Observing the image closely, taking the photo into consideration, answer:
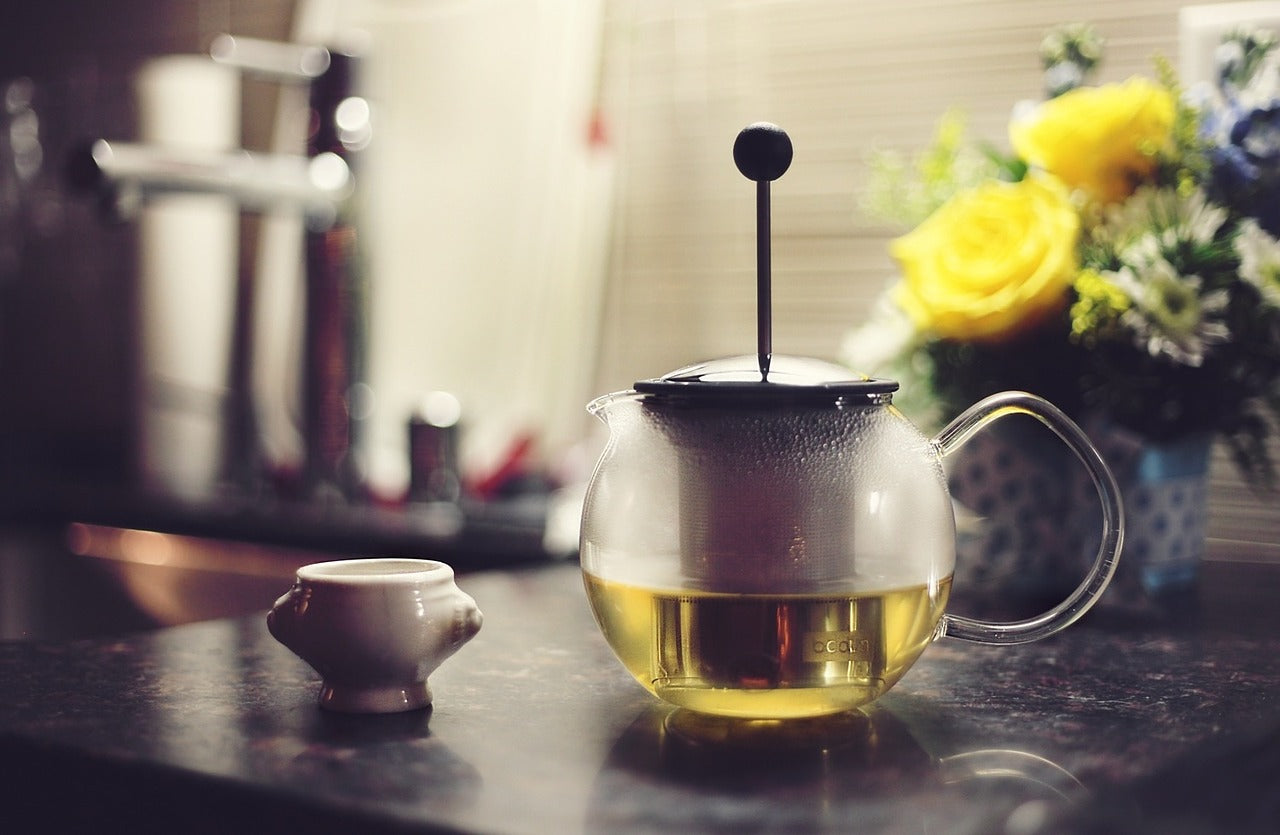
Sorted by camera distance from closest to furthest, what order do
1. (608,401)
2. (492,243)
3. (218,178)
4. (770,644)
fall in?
(770,644), (608,401), (218,178), (492,243)

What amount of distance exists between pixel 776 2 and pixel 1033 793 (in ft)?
3.85

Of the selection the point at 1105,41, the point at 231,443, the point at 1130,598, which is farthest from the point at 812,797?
the point at 231,443

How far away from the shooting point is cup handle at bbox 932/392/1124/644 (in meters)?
0.68

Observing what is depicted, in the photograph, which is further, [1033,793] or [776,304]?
[776,304]

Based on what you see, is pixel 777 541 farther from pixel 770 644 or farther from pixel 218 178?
pixel 218 178

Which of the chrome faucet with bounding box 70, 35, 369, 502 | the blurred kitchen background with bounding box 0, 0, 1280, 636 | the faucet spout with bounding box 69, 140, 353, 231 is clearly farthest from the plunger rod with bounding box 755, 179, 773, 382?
the chrome faucet with bounding box 70, 35, 369, 502

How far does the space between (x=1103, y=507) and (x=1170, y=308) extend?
356mm

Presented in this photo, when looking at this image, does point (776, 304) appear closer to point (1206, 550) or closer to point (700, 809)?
point (1206, 550)

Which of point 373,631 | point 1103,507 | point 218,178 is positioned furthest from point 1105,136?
point 218,178

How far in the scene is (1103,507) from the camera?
69 centimetres

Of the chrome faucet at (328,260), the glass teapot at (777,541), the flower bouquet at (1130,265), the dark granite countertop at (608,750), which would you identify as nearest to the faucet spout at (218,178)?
the chrome faucet at (328,260)

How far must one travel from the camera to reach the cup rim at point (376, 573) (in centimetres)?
67

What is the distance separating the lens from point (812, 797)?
0.54 meters

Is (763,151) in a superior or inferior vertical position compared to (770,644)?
superior
